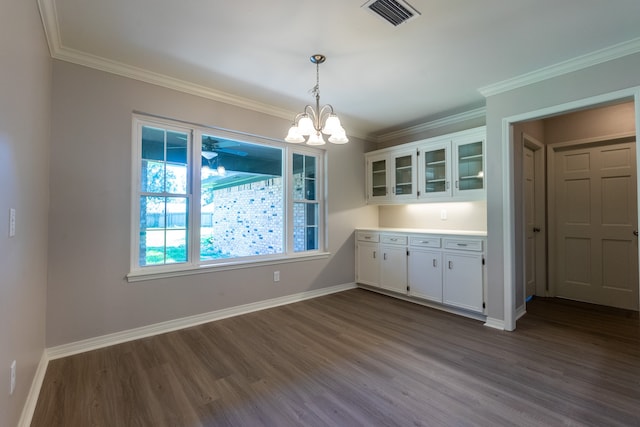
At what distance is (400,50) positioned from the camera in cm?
243

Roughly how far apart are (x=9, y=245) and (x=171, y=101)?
6.71 ft

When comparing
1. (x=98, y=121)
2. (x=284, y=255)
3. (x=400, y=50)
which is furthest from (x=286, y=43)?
(x=284, y=255)

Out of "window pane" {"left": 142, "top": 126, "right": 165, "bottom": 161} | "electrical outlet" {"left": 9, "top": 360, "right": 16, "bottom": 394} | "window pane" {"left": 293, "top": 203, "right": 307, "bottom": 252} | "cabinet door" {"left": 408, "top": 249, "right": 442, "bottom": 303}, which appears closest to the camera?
"electrical outlet" {"left": 9, "top": 360, "right": 16, "bottom": 394}

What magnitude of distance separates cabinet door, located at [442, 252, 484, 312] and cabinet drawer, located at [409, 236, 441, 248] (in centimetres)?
17

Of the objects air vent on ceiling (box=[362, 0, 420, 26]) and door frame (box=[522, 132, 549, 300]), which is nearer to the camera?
air vent on ceiling (box=[362, 0, 420, 26])

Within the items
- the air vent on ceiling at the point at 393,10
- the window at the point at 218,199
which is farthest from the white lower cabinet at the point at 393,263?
the air vent on ceiling at the point at 393,10

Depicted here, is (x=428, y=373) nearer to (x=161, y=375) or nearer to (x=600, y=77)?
(x=161, y=375)

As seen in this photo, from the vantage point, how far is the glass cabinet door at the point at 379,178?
4.57m

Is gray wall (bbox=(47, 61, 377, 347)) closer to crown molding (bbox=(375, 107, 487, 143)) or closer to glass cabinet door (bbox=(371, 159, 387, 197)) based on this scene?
glass cabinet door (bbox=(371, 159, 387, 197))

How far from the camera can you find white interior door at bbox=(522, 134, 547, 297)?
3965 mm

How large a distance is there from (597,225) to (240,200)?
4533mm

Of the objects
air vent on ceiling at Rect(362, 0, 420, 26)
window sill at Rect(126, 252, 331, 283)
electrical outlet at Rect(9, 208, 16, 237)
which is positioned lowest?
window sill at Rect(126, 252, 331, 283)

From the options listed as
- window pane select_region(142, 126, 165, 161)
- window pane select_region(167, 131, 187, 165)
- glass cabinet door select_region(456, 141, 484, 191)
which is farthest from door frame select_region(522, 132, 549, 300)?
window pane select_region(142, 126, 165, 161)

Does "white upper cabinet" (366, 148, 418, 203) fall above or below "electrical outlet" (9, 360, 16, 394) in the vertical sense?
above
